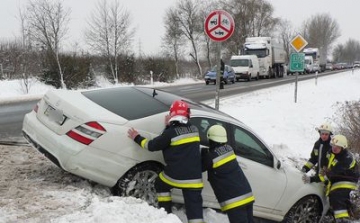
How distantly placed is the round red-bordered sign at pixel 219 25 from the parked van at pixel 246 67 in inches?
1060

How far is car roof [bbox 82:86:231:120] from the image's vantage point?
496 cm

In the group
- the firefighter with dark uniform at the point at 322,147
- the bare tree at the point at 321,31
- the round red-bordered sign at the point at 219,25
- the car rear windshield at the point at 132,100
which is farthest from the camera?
the bare tree at the point at 321,31

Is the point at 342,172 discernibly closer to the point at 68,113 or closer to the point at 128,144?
→ the point at 128,144

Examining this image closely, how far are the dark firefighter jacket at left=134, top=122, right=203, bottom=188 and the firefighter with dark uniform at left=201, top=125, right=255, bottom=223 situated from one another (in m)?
0.18

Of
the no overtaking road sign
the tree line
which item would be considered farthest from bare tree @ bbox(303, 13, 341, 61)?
the no overtaking road sign

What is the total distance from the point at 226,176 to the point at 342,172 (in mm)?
2371

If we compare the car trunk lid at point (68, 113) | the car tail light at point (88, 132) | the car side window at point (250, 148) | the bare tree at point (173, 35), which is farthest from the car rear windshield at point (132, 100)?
the bare tree at point (173, 35)

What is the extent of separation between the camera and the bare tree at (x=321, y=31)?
9788cm

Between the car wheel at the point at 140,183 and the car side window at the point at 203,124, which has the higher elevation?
the car side window at the point at 203,124

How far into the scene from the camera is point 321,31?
325ft

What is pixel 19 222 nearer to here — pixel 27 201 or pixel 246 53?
pixel 27 201

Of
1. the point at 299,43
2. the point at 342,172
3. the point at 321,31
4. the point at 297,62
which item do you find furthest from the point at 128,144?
the point at 321,31

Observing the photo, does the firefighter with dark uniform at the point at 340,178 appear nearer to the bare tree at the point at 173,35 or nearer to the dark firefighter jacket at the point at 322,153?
the dark firefighter jacket at the point at 322,153

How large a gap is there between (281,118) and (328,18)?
9889 centimetres
